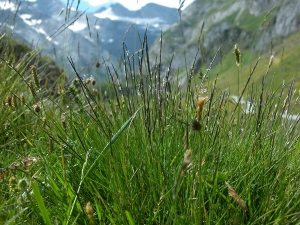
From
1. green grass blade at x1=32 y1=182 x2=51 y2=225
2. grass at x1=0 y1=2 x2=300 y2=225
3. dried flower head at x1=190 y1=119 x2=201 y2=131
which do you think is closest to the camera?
dried flower head at x1=190 y1=119 x2=201 y2=131

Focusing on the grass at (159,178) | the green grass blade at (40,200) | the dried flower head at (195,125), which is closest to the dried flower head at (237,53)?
the grass at (159,178)

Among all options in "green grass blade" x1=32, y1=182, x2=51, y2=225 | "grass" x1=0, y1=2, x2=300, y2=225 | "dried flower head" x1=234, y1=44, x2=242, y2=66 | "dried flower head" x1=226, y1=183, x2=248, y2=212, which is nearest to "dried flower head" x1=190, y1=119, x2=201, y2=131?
"dried flower head" x1=226, y1=183, x2=248, y2=212

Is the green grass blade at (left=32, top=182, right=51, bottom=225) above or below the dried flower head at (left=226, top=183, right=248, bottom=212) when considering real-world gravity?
below

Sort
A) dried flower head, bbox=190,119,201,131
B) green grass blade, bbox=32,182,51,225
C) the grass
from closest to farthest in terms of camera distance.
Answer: dried flower head, bbox=190,119,201,131
green grass blade, bbox=32,182,51,225
the grass

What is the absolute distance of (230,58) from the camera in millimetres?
189250

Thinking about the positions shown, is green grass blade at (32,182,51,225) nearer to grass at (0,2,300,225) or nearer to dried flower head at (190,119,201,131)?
grass at (0,2,300,225)

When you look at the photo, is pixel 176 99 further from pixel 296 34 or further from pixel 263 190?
pixel 296 34

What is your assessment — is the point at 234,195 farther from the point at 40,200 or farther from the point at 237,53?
the point at 237,53

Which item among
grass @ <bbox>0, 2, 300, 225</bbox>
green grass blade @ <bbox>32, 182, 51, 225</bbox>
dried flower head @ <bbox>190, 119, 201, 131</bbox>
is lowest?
grass @ <bbox>0, 2, 300, 225</bbox>

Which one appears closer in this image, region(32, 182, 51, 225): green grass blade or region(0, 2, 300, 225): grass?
region(32, 182, 51, 225): green grass blade

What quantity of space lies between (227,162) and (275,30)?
610 feet

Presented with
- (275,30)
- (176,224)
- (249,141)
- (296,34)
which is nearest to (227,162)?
(249,141)

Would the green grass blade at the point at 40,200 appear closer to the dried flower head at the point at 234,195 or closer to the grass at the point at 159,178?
the grass at the point at 159,178

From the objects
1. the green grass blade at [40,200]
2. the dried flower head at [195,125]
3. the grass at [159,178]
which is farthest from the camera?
the grass at [159,178]
